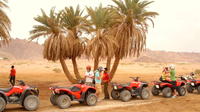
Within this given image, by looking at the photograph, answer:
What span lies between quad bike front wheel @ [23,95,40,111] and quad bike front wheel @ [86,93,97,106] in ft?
7.42

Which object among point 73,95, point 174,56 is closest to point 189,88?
point 73,95

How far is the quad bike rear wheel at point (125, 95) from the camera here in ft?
44.6

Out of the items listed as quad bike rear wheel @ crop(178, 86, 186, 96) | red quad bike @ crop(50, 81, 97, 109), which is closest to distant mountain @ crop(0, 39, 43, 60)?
quad bike rear wheel @ crop(178, 86, 186, 96)

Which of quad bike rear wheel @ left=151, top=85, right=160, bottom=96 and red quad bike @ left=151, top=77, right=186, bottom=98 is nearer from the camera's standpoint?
red quad bike @ left=151, top=77, right=186, bottom=98

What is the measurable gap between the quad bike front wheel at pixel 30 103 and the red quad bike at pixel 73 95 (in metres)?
0.83

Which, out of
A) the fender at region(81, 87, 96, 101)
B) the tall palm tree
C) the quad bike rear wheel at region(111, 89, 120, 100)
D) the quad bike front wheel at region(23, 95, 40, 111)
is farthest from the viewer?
the tall palm tree

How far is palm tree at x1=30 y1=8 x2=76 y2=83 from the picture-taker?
1934cm

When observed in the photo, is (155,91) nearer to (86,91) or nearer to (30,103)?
(86,91)

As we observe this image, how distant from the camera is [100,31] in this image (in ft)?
61.1

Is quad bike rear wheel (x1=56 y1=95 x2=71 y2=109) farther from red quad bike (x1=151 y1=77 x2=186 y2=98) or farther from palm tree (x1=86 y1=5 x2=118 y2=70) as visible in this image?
palm tree (x1=86 y1=5 x2=118 y2=70)

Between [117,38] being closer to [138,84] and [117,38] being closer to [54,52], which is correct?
[54,52]

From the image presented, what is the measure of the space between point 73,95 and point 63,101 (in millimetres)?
592

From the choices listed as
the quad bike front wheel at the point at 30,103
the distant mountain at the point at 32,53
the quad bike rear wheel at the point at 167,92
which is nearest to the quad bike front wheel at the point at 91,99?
the quad bike front wheel at the point at 30,103

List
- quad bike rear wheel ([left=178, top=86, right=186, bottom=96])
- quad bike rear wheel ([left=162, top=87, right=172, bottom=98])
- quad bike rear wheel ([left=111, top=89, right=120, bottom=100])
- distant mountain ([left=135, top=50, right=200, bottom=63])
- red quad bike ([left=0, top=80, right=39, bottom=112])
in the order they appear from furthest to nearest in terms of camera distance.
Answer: distant mountain ([left=135, top=50, right=200, bottom=63]) < quad bike rear wheel ([left=178, top=86, right=186, bottom=96]) < quad bike rear wheel ([left=162, top=87, right=172, bottom=98]) < quad bike rear wheel ([left=111, top=89, right=120, bottom=100]) < red quad bike ([left=0, top=80, right=39, bottom=112])
